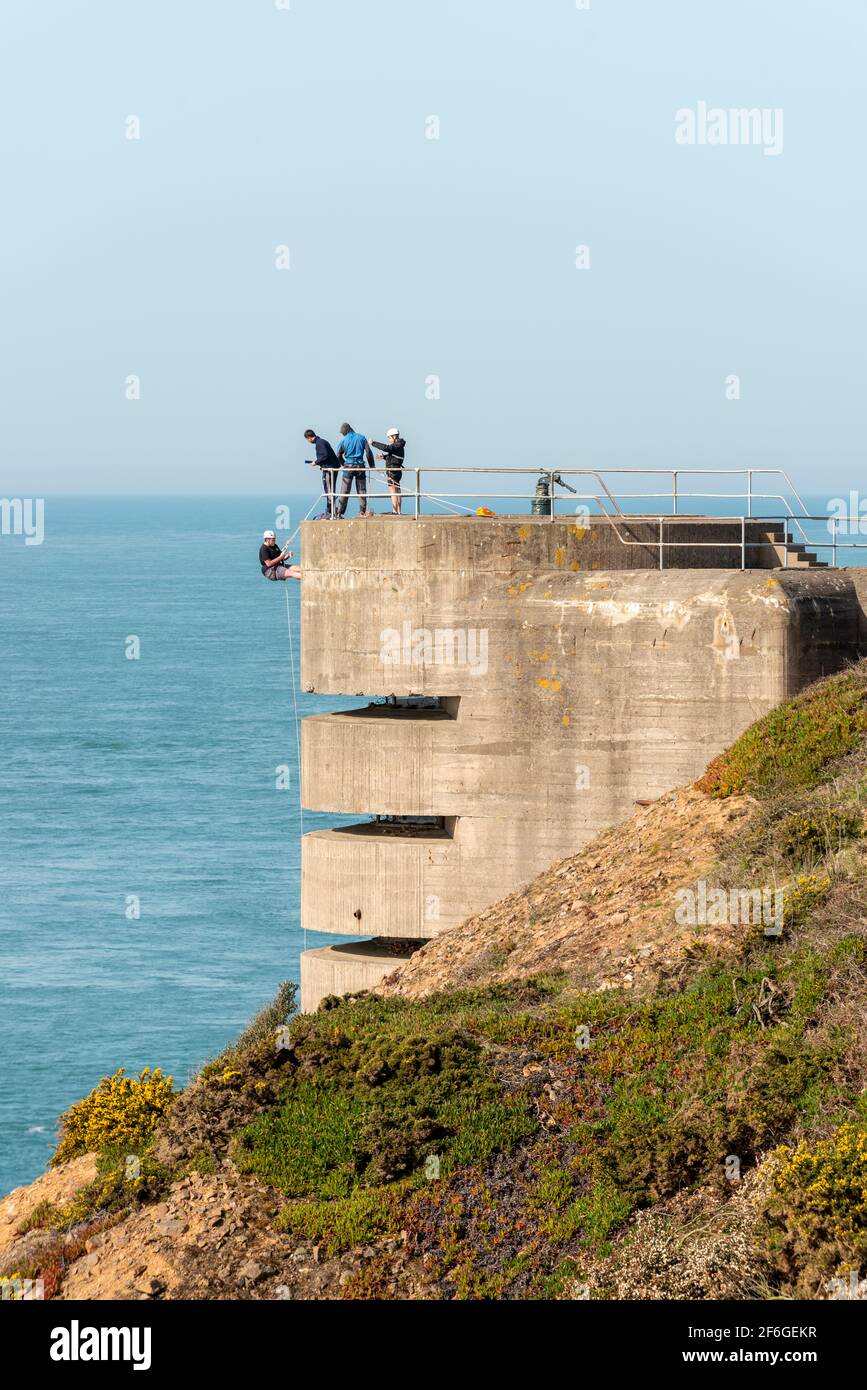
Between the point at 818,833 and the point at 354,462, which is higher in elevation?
the point at 354,462

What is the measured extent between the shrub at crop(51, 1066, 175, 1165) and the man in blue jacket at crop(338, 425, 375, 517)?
1151 cm

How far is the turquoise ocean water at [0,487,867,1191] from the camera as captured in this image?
53969 millimetres

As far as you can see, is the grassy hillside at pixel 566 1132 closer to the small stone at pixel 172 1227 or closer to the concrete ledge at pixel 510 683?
the small stone at pixel 172 1227

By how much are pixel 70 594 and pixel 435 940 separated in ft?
500

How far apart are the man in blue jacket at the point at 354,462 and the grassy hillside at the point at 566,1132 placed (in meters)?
10.9

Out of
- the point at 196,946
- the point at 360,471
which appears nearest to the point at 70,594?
the point at 196,946

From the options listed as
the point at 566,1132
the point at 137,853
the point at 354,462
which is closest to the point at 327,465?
the point at 354,462

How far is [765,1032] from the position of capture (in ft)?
59.4

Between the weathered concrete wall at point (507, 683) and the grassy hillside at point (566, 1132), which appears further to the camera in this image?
the weathered concrete wall at point (507, 683)

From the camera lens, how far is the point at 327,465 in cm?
3091

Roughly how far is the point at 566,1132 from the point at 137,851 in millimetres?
60386

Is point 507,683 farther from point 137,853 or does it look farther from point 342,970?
point 137,853

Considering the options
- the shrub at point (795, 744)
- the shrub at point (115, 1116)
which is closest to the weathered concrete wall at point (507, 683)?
the shrub at point (795, 744)

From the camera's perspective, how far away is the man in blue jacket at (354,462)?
100ft
